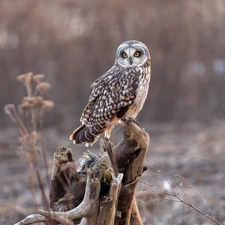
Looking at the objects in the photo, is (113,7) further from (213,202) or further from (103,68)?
(213,202)

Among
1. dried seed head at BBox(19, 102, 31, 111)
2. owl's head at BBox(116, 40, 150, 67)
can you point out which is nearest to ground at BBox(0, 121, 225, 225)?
owl's head at BBox(116, 40, 150, 67)

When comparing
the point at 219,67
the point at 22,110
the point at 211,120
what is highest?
the point at 22,110

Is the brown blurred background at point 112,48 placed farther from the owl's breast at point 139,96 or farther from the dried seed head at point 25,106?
the dried seed head at point 25,106

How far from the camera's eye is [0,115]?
1348 cm

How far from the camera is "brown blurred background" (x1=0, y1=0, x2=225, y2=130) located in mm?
13328

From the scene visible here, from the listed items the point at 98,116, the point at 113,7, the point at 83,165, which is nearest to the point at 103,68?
the point at 113,7

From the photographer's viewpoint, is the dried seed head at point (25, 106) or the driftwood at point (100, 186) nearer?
the dried seed head at point (25, 106)

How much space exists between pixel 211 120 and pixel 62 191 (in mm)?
10023

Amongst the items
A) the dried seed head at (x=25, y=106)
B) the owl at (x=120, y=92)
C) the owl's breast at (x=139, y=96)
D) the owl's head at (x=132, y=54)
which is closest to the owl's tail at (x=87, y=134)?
the owl at (x=120, y=92)

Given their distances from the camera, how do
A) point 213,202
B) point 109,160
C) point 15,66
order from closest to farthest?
1. point 109,160
2. point 213,202
3. point 15,66

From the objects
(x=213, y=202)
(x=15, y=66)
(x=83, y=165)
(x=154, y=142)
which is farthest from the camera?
(x=15, y=66)

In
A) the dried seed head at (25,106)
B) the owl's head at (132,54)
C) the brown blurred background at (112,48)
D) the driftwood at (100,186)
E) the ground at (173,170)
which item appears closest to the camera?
the dried seed head at (25,106)

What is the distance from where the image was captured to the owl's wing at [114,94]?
17.0 feet

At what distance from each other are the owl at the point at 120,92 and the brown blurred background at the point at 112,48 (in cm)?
808
